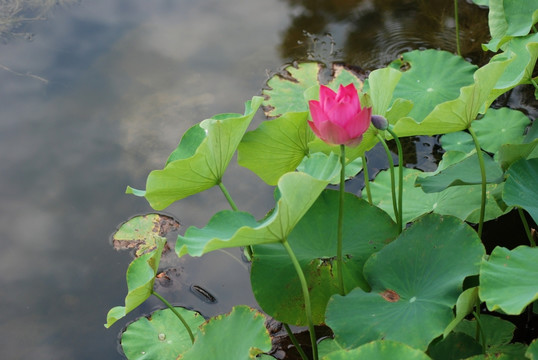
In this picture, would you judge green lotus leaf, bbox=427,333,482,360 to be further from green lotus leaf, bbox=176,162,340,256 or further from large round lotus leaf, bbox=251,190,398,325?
green lotus leaf, bbox=176,162,340,256

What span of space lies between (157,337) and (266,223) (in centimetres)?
70

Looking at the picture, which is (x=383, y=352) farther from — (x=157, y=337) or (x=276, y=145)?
(x=157, y=337)

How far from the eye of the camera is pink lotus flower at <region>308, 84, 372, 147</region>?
1074 millimetres

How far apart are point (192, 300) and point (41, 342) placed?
427 mm

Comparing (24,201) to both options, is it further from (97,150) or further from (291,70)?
(291,70)

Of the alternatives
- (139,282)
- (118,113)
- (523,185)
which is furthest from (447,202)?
(118,113)

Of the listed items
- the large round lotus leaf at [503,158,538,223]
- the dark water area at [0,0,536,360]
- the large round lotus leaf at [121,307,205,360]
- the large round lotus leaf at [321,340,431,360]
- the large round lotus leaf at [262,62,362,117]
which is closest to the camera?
the large round lotus leaf at [321,340,431,360]

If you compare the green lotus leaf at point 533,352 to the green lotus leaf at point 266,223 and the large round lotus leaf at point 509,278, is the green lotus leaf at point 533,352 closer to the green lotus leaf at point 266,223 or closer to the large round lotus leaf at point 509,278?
the large round lotus leaf at point 509,278

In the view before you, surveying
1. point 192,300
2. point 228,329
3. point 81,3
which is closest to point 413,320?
point 228,329

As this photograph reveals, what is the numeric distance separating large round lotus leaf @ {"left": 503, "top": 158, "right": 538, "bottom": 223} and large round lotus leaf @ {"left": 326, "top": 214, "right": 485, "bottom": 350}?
12cm

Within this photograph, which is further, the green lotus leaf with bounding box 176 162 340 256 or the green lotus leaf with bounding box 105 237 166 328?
the green lotus leaf with bounding box 105 237 166 328

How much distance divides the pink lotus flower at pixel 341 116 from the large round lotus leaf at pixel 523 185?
14.9 inches

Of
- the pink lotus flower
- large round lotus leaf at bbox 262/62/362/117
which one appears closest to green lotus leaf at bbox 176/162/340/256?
the pink lotus flower

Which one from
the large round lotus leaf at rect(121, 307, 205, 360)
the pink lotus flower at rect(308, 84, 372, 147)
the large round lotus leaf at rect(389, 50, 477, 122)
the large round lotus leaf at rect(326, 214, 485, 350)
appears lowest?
the large round lotus leaf at rect(121, 307, 205, 360)
